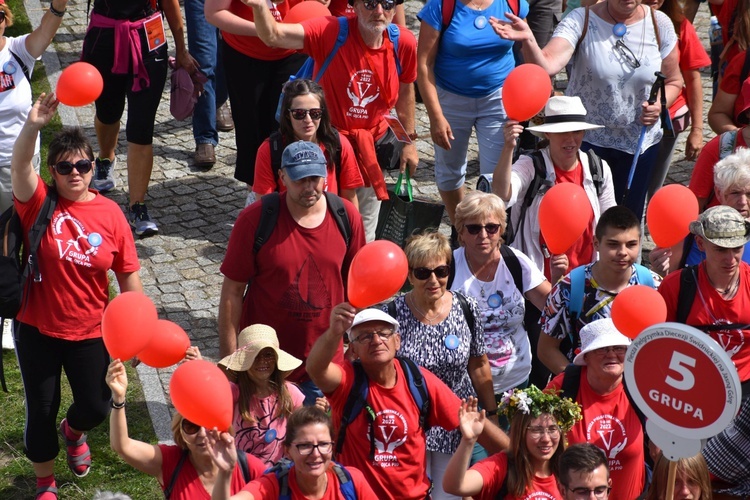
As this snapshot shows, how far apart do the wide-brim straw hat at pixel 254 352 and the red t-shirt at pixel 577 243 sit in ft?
6.10

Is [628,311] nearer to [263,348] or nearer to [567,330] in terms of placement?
[567,330]

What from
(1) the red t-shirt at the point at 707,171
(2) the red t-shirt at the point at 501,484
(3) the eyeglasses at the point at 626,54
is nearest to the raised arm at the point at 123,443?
(2) the red t-shirt at the point at 501,484

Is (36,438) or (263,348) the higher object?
(263,348)

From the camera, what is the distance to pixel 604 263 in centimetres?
595

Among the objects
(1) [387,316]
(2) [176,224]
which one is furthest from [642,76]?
(2) [176,224]

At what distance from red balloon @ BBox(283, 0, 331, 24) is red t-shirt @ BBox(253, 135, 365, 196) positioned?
1039mm

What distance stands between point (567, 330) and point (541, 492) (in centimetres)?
102

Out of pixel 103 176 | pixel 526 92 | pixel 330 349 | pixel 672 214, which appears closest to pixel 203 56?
pixel 103 176

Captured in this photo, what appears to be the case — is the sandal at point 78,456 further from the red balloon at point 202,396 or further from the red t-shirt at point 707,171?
the red t-shirt at point 707,171

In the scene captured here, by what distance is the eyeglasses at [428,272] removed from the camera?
5.77 meters

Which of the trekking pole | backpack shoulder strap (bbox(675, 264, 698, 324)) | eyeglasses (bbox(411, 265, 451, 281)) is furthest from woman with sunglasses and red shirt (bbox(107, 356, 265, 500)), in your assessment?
the trekking pole

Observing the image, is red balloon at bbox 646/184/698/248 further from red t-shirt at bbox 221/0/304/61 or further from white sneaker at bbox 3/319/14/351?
white sneaker at bbox 3/319/14/351

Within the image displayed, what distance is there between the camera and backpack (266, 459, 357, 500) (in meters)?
4.94

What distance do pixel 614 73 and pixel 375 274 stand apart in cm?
299
